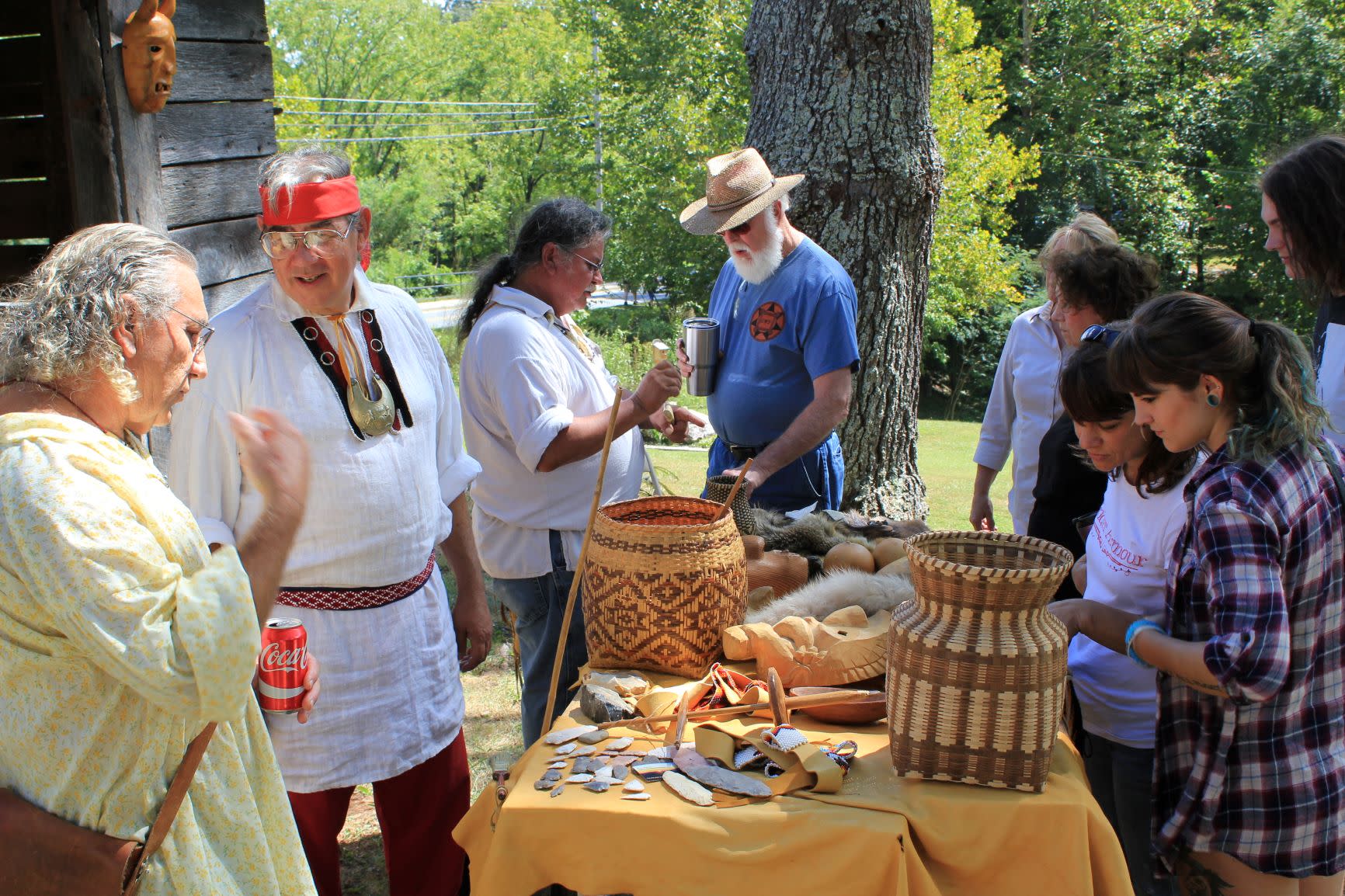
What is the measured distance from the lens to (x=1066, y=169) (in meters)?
26.6

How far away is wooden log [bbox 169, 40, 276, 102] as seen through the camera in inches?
133

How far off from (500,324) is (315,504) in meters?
0.83

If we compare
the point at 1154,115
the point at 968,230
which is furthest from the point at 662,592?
the point at 1154,115

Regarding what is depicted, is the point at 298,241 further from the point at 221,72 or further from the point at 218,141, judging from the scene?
the point at 221,72

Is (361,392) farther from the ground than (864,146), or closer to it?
closer to it

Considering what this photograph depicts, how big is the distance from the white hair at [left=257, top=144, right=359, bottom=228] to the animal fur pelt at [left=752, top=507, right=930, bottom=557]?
1.40 meters

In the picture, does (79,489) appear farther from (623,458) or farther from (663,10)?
(663,10)

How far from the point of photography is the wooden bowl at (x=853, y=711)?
1.86 meters

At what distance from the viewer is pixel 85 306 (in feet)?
4.75

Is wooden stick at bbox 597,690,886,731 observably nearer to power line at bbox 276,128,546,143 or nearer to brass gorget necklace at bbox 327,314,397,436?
brass gorget necklace at bbox 327,314,397,436

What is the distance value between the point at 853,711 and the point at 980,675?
1.24 ft

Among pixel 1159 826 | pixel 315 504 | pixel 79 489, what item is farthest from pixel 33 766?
pixel 1159 826

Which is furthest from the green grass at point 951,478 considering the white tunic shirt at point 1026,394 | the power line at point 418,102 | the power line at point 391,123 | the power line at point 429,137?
the power line at point 418,102

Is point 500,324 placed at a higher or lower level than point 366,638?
higher
